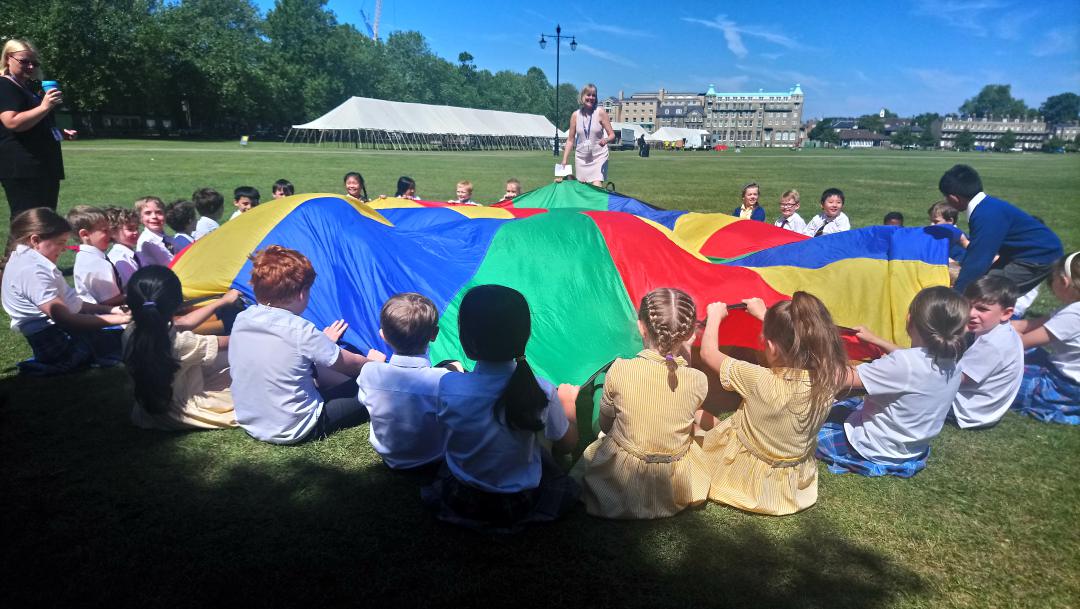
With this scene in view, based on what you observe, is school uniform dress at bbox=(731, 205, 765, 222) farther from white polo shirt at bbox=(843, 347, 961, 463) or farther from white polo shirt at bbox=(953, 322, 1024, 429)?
white polo shirt at bbox=(843, 347, 961, 463)

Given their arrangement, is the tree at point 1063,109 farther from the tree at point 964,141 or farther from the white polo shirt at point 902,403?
the white polo shirt at point 902,403

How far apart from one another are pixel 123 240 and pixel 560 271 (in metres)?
3.10

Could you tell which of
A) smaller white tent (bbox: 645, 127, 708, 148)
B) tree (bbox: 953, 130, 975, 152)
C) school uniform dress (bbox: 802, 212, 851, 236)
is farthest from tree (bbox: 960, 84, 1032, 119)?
school uniform dress (bbox: 802, 212, 851, 236)

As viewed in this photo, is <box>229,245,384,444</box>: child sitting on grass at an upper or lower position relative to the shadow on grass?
upper

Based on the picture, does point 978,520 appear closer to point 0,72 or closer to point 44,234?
point 44,234

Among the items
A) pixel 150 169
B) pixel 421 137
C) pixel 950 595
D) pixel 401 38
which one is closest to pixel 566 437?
pixel 950 595

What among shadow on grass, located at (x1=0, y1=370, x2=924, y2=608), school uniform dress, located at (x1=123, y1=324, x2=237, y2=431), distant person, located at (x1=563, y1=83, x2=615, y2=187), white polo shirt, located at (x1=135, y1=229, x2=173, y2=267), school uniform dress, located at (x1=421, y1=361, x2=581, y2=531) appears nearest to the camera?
shadow on grass, located at (x1=0, y1=370, x2=924, y2=608)

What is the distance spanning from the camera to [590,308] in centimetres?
357

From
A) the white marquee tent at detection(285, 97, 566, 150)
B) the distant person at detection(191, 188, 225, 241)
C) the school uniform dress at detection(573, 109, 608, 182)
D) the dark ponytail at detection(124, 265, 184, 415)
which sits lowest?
the dark ponytail at detection(124, 265, 184, 415)

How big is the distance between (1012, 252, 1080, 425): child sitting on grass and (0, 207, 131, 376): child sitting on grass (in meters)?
5.56

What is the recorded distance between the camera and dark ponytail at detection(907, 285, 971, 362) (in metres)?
2.67

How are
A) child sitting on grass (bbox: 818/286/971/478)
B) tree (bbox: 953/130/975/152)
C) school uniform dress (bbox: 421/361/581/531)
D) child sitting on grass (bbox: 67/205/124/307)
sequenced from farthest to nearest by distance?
tree (bbox: 953/130/975/152) < child sitting on grass (bbox: 67/205/124/307) < child sitting on grass (bbox: 818/286/971/478) < school uniform dress (bbox: 421/361/581/531)

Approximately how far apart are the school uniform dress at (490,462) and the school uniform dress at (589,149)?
17.8 feet

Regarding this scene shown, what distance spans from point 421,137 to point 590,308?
39.9 meters
